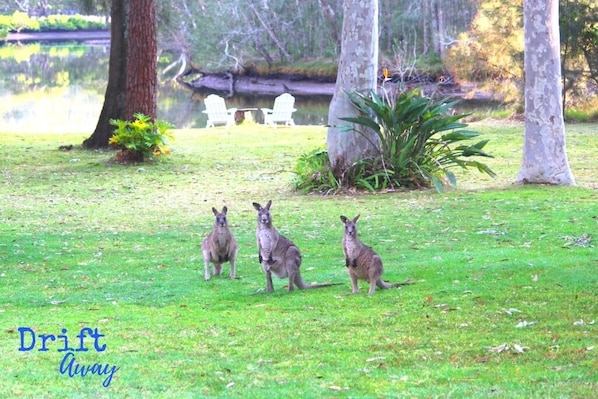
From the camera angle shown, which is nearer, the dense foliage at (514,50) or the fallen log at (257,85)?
the dense foliage at (514,50)

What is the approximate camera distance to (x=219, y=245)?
409 inches

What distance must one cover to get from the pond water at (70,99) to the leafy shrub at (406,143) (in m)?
15.0

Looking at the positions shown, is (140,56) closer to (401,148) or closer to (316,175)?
(316,175)

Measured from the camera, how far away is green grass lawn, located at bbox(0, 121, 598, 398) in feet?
21.6

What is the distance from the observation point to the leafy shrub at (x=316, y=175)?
58.4 feet

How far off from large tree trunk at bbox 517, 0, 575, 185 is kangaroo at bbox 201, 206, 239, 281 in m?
7.97

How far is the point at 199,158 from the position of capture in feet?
76.3

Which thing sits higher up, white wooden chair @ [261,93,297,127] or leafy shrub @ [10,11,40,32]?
leafy shrub @ [10,11,40,32]

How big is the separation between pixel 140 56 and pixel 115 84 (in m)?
2.87

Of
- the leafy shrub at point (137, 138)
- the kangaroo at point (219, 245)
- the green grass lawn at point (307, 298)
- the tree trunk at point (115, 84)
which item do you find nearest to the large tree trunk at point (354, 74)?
the green grass lawn at point (307, 298)

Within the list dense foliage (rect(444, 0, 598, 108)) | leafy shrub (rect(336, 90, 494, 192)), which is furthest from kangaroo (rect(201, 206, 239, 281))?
dense foliage (rect(444, 0, 598, 108))

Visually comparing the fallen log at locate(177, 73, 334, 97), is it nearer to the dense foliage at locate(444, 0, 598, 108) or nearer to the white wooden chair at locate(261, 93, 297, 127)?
the dense foliage at locate(444, 0, 598, 108)

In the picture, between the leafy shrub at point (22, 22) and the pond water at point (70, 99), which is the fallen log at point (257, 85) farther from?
the leafy shrub at point (22, 22)

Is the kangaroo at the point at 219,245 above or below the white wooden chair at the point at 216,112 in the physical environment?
below
